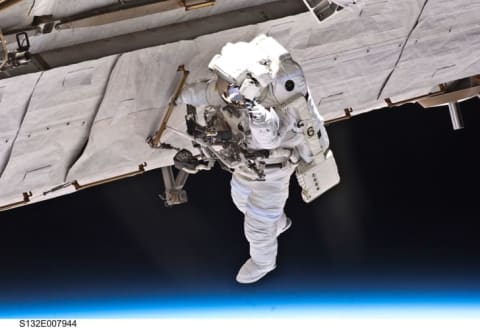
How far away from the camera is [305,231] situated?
3.77m

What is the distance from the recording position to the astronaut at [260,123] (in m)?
2.48

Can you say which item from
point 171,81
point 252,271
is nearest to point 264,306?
point 252,271

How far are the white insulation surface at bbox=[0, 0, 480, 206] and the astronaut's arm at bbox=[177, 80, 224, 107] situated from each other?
0.14m

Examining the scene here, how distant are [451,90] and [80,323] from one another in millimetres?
1908

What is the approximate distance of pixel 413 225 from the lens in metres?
3.86

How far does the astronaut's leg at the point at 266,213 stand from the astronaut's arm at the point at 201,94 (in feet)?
1.21

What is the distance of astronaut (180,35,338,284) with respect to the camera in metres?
2.48

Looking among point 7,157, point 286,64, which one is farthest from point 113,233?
point 286,64

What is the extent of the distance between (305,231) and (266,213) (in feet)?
2.90

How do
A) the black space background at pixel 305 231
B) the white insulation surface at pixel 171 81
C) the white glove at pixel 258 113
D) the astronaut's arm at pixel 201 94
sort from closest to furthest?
1. the white glove at pixel 258 113
2. the astronaut's arm at pixel 201 94
3. the white insulation surface at pixel 171 81
4. the black space background at pixel 305 231

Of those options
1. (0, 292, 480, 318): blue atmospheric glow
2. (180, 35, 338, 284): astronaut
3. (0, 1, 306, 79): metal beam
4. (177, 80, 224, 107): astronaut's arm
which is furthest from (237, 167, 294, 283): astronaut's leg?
(0, 292, 480, 318): blue atmospheric glow

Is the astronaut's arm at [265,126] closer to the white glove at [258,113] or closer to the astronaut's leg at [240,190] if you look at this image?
the white glove at [258,113]

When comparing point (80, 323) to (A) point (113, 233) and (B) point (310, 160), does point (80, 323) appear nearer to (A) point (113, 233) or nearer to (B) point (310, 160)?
(A) point (113, 233)

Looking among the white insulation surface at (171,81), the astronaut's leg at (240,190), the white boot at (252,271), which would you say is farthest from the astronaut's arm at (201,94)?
the white boot at (252,271)
